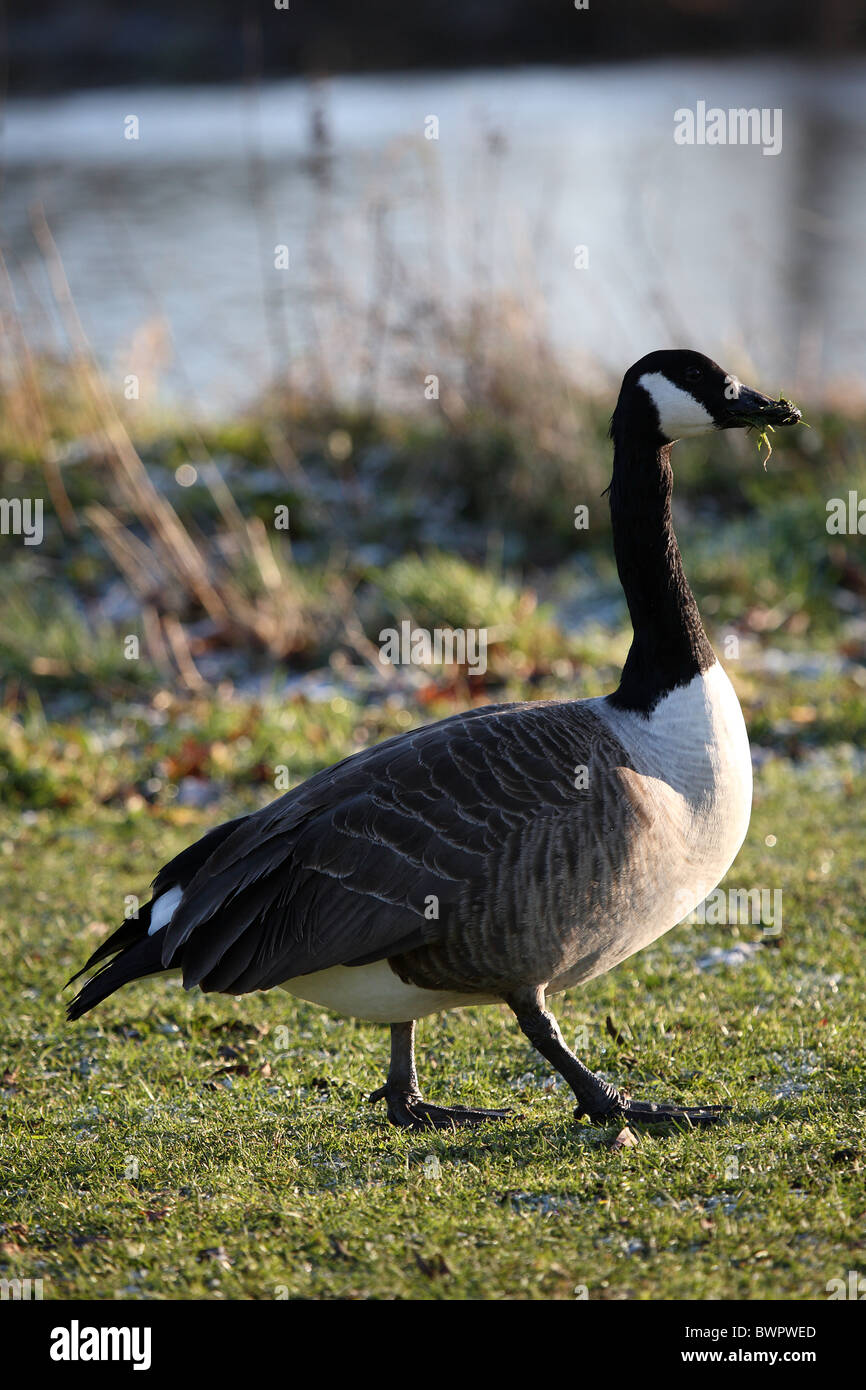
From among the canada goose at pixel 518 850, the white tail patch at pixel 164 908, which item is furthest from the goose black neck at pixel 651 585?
the white tail patch at pixel 164 908

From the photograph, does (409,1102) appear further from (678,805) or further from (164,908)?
(678,805)

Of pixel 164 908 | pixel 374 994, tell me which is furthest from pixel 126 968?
pixel 374 994

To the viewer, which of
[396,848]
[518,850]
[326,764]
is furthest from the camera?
[326,764]

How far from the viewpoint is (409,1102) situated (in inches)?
193

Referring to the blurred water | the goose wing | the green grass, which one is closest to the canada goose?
the goose wing

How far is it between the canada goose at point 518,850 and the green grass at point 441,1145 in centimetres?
30

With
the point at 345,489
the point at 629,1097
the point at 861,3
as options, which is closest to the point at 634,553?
the point at 629,1097

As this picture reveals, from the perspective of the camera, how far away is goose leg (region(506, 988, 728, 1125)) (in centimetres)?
459

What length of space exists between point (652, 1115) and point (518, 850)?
0.99 m

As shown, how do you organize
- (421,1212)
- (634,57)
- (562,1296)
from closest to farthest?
(562,1296), (421,1212), (634,57)

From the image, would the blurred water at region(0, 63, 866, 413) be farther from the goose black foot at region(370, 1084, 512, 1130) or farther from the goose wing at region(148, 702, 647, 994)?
the goose black foot at region(370, 1084, 512, 1130)

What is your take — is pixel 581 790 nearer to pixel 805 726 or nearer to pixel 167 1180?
pixel 167 1180

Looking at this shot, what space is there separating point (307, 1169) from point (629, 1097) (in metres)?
1.12

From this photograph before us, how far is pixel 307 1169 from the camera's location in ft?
14.9
